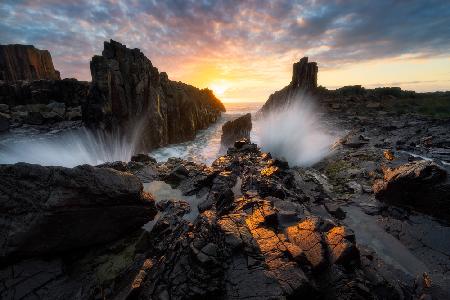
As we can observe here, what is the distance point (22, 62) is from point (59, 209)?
104686mm

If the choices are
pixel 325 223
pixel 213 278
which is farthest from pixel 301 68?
pixel 213 278

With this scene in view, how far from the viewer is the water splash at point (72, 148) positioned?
63.3 feet

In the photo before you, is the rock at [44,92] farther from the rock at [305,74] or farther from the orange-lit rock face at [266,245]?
the orange-lit rock face at [266,245]

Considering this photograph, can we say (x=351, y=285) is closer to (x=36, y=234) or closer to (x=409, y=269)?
(x=409, y=269)

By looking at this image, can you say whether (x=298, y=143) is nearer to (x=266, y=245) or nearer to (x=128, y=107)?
(x=266, y=245)

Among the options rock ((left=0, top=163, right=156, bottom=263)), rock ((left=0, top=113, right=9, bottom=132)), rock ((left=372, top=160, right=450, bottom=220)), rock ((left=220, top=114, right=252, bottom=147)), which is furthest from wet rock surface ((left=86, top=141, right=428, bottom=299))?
rock ((left=0, top=113, right=9, bottom=132))

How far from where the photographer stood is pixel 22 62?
79500 millimetres

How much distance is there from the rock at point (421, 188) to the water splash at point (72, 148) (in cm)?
2086

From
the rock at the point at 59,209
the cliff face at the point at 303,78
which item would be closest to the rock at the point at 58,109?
the rock at the point at 59,209

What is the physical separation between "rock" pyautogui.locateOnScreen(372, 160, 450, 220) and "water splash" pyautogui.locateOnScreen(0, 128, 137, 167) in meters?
20.9

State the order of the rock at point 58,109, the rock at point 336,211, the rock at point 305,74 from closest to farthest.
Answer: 1. the rock at point 336,211
2. the rock at point 58,109
3. the rock at point 305,74

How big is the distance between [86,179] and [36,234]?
5.59 ft

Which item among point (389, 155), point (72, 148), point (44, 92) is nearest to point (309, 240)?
point (389, 155)

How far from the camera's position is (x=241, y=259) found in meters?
5.19
